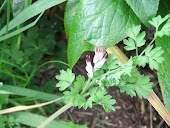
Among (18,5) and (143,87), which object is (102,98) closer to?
(143,87)

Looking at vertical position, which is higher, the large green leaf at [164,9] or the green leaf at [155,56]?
the large green leaf at [164,9]

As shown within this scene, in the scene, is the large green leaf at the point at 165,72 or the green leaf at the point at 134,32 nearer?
the green leaf at the point at 134,32

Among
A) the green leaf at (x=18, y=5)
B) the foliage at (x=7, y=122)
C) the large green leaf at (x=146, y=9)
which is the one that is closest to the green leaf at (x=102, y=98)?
the large green leaf at (x=146, y=9)

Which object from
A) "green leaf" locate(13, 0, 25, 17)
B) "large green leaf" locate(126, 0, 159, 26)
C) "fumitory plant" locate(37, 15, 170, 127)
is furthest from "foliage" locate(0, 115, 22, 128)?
"large green leaf" locate(126, 0, 159, 26)

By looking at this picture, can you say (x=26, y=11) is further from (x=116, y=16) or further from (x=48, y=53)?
(x=48, y=53)

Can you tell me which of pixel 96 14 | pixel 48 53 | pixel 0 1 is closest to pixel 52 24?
pixel 48 53

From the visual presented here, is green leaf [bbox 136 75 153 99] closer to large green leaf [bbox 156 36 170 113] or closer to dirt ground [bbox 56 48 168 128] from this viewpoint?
large green leaf [bbox 156 36 170 113]

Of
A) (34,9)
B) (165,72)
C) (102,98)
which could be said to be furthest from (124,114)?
(34,9)

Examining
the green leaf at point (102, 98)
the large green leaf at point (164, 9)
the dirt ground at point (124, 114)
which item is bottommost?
the dirt ground at point (124, 114)

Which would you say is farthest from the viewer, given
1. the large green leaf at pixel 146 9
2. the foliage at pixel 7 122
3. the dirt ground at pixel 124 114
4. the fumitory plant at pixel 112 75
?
the dirt ground at pixel 124 114

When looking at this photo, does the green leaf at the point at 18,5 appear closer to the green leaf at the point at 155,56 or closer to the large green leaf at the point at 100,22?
the large green leaf at the point at 100,22
